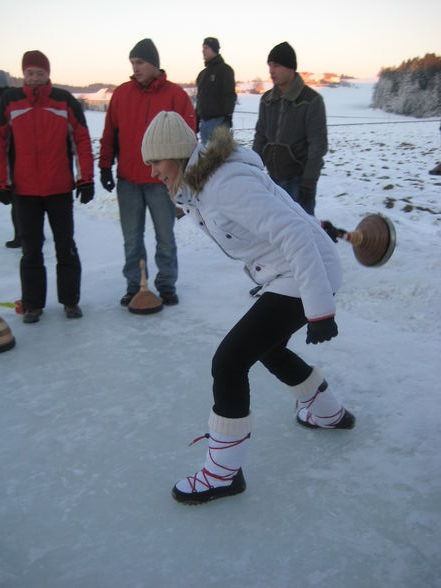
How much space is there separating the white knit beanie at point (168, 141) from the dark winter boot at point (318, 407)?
Result: 1.10 meters

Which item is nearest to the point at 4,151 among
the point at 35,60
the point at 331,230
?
the point at 35,60

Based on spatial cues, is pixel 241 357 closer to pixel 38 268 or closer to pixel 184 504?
pixel 184 504

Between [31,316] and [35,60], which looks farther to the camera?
[31,316]

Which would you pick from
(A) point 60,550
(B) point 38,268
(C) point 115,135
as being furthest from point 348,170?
(A) point 60,550

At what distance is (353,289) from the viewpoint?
170 inches

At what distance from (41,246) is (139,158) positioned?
96 centimetres

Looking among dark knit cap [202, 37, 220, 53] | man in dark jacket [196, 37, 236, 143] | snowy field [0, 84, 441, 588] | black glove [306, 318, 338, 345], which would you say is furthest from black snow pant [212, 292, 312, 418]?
dark knit cap [202, 37, 220, 53]

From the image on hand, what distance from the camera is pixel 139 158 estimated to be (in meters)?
3.91

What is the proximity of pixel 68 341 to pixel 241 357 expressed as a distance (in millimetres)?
2005

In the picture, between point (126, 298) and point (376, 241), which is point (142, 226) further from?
point (376, 241)

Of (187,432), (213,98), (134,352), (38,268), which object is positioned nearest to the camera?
(187,432)

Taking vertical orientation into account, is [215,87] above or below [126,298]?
above

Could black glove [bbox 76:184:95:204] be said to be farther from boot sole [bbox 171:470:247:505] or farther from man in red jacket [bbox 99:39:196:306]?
boot sole [bbox 171:470:247:505]

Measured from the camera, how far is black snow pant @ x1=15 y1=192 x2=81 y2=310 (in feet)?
12.4
